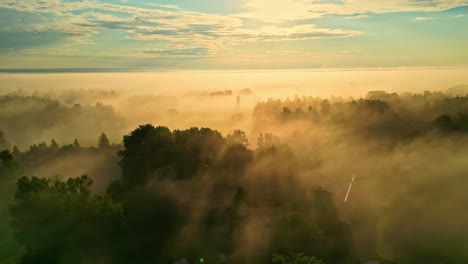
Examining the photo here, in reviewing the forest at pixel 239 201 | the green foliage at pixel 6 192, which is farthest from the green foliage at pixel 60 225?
the green foliage at pixel 6 192

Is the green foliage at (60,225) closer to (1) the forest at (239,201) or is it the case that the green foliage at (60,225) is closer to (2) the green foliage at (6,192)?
(1) the forest at (239,201)

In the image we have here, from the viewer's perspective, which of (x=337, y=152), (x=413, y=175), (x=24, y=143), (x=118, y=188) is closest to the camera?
(x=118, y=188)

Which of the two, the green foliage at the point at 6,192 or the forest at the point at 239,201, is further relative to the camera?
the green foliage at the point at 6,192

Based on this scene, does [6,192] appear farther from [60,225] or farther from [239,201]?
[239,201]

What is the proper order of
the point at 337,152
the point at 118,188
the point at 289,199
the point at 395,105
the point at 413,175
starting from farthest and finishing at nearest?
the point at 395,105, the point at 337,152, the point at 413,175, the point at 289,199, the point at 118,188

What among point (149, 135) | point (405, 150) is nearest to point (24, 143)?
point (149, 135)

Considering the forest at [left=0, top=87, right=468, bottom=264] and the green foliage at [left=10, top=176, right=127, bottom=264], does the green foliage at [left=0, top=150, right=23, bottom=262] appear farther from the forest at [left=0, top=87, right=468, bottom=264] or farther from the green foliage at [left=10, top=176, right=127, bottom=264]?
the green foliage at [left=10, top=176, right=127, bottom=264]

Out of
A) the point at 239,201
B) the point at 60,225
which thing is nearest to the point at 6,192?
the point at 60,225

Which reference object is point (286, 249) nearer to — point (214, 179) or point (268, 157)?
point (214, 179)

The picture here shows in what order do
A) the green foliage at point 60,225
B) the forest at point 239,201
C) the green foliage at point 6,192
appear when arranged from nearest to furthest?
the green foliage at point 60,225 → the forest at point 239,201 → the green foliage at point 6,192
